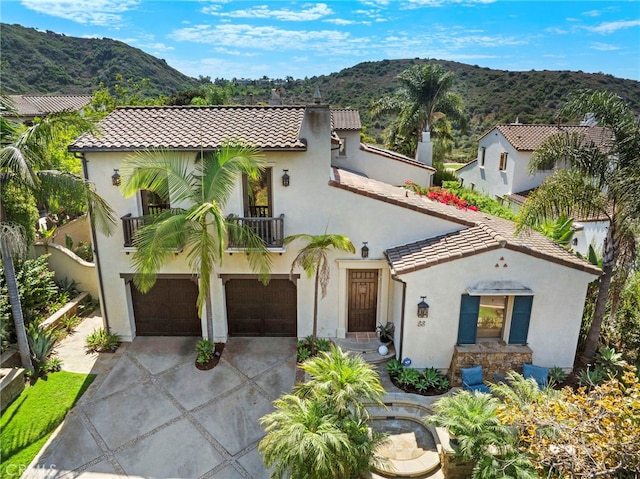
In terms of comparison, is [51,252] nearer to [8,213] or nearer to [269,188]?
[8,213]

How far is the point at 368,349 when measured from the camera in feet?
47.8

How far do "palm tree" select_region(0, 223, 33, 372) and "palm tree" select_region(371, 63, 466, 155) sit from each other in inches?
1257

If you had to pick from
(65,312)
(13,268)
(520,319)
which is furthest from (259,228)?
(65,312)

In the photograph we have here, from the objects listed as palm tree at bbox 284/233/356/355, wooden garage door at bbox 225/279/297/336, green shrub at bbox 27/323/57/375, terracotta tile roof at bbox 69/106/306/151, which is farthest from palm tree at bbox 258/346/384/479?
green shrub at bbox 27/323/57/375

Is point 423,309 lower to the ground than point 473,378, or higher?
higher

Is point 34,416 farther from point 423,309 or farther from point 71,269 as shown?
point 423,309

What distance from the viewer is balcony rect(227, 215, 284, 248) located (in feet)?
45.1

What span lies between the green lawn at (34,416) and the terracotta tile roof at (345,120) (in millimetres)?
17375

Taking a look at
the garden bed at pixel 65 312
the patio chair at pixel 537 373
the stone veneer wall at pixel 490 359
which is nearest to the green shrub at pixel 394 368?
the stone veneer wall at pixel 490 359

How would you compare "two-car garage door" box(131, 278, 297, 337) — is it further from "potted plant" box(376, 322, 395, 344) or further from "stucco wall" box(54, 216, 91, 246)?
"stucco wall" box(54, 216, 91, 246)

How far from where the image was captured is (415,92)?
3747cm

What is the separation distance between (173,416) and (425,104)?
34085 mm

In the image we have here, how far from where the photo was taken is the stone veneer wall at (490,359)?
12773 mm

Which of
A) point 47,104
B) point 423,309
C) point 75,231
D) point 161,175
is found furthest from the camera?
point 47,104
